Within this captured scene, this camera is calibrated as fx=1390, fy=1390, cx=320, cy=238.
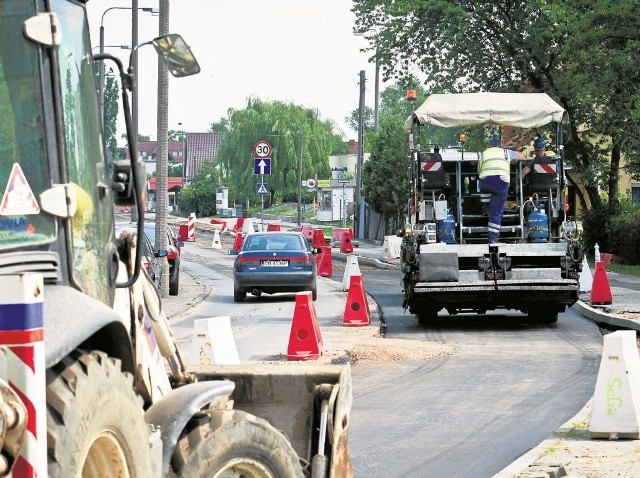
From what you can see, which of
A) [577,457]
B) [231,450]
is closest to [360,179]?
[577,457]

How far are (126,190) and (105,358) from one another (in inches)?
46.7

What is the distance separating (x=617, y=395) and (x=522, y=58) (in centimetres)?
3477

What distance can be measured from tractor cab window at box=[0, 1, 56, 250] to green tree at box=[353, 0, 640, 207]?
114ft

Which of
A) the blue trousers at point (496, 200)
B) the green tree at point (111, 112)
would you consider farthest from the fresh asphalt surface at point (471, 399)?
the green tree at point (111, 112)

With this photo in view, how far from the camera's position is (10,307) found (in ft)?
11.8

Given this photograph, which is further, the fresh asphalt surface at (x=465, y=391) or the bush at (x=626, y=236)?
the bush at (x=626, y=236)

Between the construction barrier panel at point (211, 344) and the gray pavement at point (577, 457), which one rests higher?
the construction barrier panel at point (211, 344)

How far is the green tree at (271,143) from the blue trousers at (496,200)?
74853 millimetres

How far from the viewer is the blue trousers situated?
850 inches

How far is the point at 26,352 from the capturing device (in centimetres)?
362

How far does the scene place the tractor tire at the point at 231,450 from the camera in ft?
17.7

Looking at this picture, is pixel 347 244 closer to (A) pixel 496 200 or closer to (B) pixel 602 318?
(B) pixel 602 318

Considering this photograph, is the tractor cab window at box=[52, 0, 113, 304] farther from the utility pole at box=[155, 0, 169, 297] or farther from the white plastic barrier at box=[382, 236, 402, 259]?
the white plastic barrier at box=[382, 236, 402, 259]

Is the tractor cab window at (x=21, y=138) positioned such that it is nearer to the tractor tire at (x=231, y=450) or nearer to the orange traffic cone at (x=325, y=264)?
the tractor tire at (x=231, y=450)
